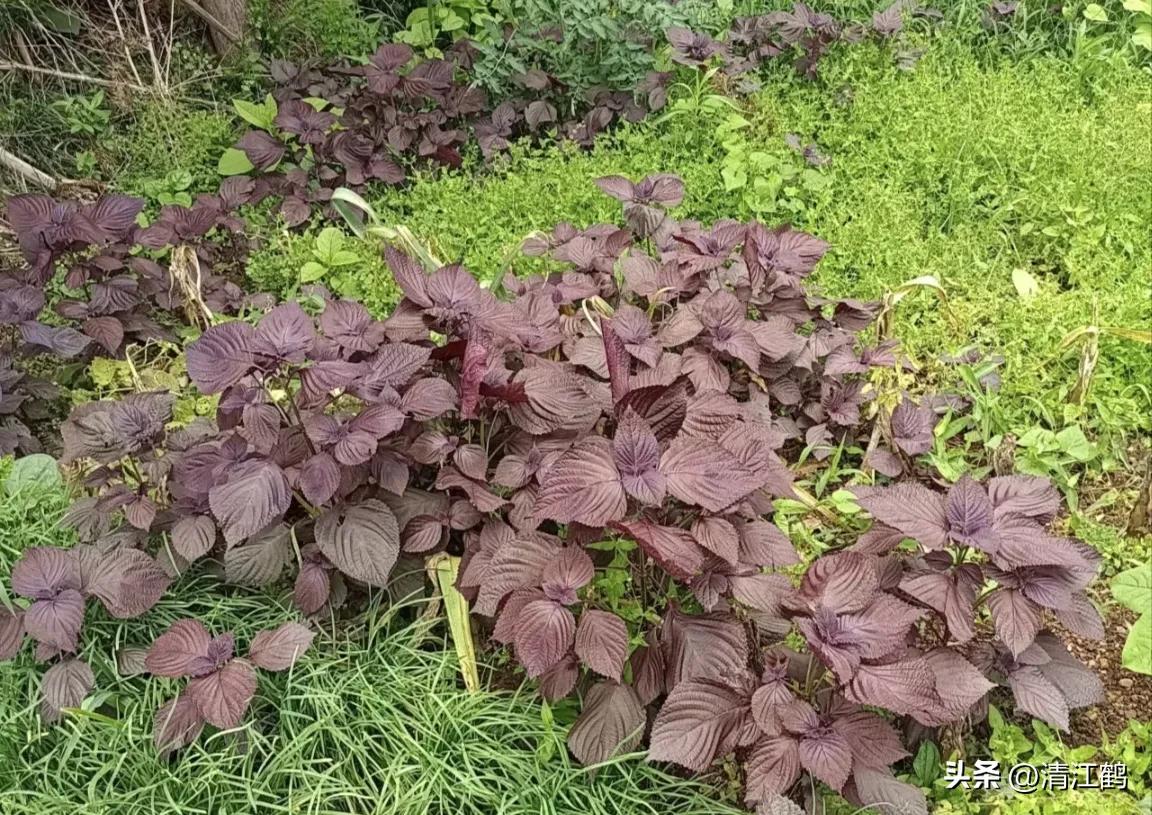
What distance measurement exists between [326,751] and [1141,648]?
4.59 ft

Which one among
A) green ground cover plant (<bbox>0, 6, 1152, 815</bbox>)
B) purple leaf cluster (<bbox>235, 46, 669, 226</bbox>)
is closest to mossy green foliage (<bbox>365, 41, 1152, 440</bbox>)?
green ground cover plant (<bbox>0, 6, 1152, 815</bbox>)

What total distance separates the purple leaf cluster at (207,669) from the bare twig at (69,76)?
9.32ft

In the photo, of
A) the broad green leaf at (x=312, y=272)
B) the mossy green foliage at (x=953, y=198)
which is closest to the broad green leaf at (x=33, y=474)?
the broad green leaf at (x=312, y=272)

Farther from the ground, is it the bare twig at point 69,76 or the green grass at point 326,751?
the bare twig at point 69,76

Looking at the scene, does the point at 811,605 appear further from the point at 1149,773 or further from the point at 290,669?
the point at 290,669

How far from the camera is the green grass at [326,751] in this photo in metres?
1.75

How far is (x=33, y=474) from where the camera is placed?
2340mm

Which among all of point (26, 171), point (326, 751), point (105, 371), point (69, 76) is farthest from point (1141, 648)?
point (69, 76)

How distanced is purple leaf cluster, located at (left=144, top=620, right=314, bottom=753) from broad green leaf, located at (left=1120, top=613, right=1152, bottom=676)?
1.38 m

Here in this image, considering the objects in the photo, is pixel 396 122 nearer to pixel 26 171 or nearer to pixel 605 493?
pixel 26 171

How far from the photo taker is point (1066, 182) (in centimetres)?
299

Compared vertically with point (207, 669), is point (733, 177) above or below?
above

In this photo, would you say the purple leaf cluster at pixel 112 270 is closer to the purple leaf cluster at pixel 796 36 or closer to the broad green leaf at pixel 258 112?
the broad green leaf at pixel 258 112

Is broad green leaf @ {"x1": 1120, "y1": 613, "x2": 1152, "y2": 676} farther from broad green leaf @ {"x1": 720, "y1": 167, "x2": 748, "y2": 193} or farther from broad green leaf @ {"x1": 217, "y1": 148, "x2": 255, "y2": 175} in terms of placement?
broad green leaf @ {"x1": 217, "y1": 148, "x2": 255, "y2": 175}
